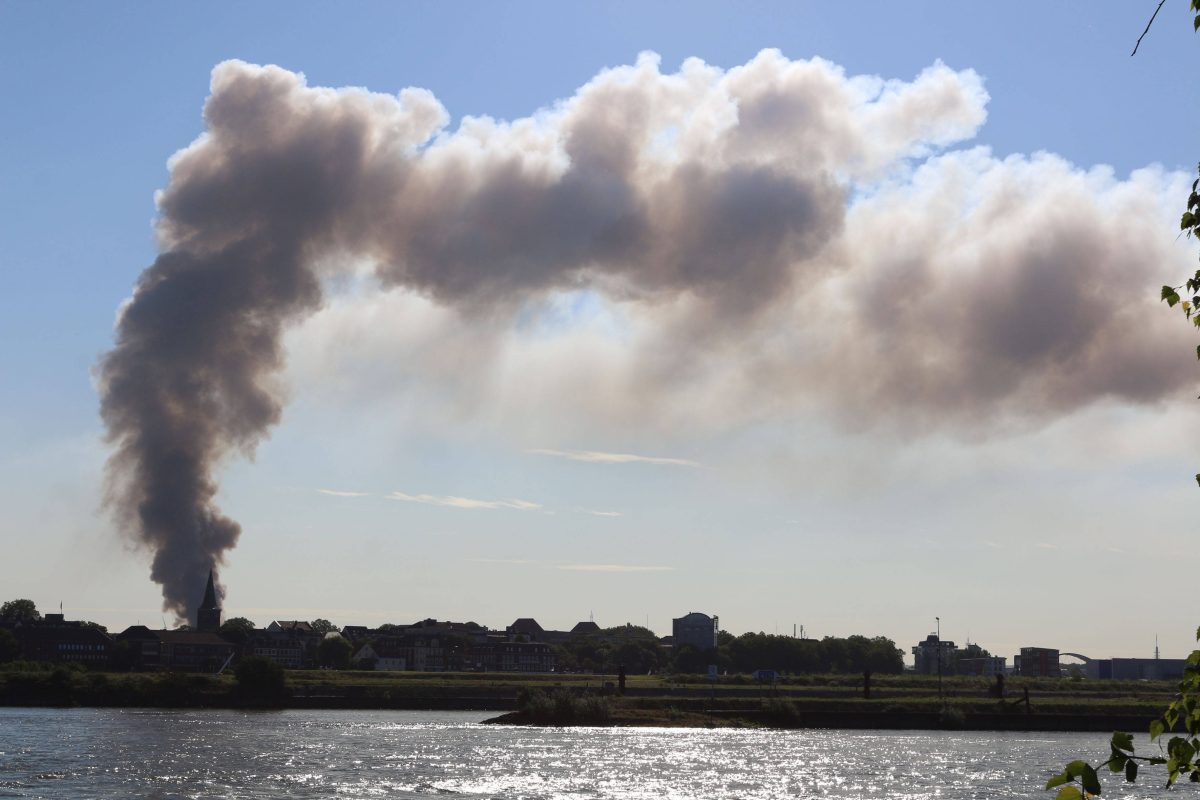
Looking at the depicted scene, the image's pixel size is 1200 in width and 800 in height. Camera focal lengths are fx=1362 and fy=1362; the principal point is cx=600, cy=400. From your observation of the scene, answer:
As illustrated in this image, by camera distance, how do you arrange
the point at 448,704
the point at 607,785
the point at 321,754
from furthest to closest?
the point at 448,704
the point at 321,754
the point at 607,785

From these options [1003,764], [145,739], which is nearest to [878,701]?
[1003,764]

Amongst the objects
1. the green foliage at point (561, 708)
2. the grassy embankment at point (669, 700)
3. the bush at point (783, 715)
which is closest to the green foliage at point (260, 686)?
the grassy embankment at point (669, 700)

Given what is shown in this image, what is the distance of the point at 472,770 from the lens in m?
73.1

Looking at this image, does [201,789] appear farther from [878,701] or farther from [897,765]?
[878,701]

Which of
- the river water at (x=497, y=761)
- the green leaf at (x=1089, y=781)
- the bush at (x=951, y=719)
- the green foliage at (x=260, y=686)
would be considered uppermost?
the green leaf at (x=1089, y=781)

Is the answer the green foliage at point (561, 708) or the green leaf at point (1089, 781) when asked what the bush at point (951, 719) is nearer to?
the green foliage at point (561, 708)

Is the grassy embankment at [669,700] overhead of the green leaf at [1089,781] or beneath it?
beneath

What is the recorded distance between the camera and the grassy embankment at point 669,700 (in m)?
128

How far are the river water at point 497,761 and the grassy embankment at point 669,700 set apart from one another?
7.79m

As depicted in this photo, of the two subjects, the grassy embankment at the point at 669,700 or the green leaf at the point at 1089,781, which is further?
the grassy embankment at the point at 669,700

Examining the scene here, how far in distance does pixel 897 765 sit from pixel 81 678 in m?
101

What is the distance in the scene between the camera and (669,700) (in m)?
142

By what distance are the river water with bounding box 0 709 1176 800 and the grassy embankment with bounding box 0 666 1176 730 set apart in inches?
307

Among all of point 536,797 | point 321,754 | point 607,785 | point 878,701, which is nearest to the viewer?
point 536,797
